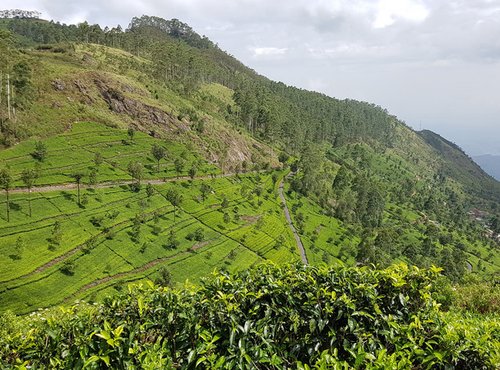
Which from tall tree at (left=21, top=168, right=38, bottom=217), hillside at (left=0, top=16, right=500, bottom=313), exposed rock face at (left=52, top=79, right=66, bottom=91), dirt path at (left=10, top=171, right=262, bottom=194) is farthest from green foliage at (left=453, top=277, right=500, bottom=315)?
exposed rock face at (left=52, top=79, right=66, bottom=91)

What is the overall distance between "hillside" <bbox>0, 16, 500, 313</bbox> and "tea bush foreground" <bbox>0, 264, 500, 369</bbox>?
233 cm

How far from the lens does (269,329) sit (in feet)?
27.1

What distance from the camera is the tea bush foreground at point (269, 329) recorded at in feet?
24.2

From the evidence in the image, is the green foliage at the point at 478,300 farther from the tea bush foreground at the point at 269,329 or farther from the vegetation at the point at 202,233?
the tea bush foreground at the point at 269,329

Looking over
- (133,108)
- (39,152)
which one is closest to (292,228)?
(133,108)

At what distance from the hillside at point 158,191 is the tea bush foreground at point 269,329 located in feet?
7.64

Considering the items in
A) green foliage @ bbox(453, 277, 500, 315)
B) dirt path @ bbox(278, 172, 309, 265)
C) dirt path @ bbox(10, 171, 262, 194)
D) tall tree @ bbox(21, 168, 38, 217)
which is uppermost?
green foliage @ bbox(453, 277, 500, 315)

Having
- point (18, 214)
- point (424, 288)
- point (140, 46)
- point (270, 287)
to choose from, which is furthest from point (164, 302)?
point (140, 46)

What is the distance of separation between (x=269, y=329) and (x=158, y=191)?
66.1 metres

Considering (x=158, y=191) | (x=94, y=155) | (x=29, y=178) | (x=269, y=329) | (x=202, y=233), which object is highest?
(x=269, y=329)

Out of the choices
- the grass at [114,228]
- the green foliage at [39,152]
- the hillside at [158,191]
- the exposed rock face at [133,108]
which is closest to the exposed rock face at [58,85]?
the hillside at [158,191]

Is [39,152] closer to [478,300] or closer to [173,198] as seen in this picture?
[173,198]

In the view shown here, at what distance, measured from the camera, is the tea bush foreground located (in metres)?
7.38

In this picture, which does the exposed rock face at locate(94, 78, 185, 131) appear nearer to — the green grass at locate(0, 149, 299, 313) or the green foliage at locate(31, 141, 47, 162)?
the green grass at locate(0, 149, 299, 313)
